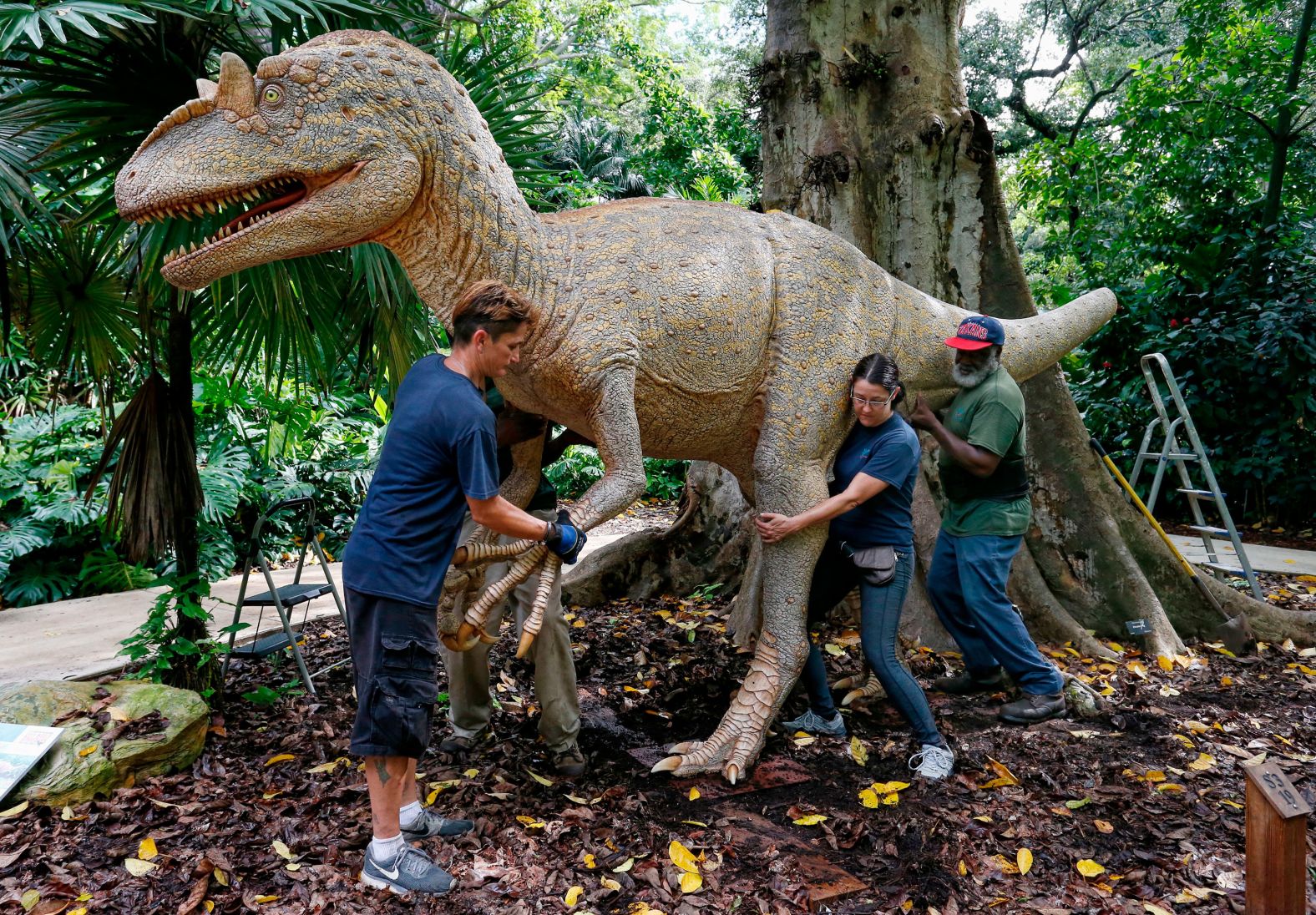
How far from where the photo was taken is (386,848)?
2.58 meters

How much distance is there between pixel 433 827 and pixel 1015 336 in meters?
3.09

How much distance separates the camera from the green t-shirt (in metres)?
3.61

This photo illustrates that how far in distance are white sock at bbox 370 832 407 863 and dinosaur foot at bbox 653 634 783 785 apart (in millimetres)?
1053

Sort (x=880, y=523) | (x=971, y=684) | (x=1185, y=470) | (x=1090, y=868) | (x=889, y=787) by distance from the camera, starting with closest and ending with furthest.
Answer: (x=1090, y=868)
(x=889, y=787)
(x=880, y=523)
(x=971, y=684)
(x=1185, y=470)

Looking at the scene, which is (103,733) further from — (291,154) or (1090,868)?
(1090,868)

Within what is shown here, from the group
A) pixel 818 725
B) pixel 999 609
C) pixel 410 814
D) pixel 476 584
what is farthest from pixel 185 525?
pixel 999 609

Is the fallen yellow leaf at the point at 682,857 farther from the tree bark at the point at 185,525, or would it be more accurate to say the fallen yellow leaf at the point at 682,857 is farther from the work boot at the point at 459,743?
the tree bark at the point at 185,525

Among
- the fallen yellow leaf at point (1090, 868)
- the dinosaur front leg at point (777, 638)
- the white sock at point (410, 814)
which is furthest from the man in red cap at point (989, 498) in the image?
the white sock at point (410, 814)

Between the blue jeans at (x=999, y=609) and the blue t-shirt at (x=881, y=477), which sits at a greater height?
the blue t-shirt at (x=881, y=477)

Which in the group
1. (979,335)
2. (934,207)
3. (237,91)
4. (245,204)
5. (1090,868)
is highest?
(934,207)

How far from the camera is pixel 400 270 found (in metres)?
3.90

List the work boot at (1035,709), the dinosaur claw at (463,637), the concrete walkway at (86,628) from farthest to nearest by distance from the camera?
1. the concrete walkway at (86,628)
2. the work boot at (1035,709)
3. the dinosaur claw at (463,637)

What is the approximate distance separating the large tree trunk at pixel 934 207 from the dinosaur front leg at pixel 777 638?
1705 mm

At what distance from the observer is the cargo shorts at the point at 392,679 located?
2480 mm
